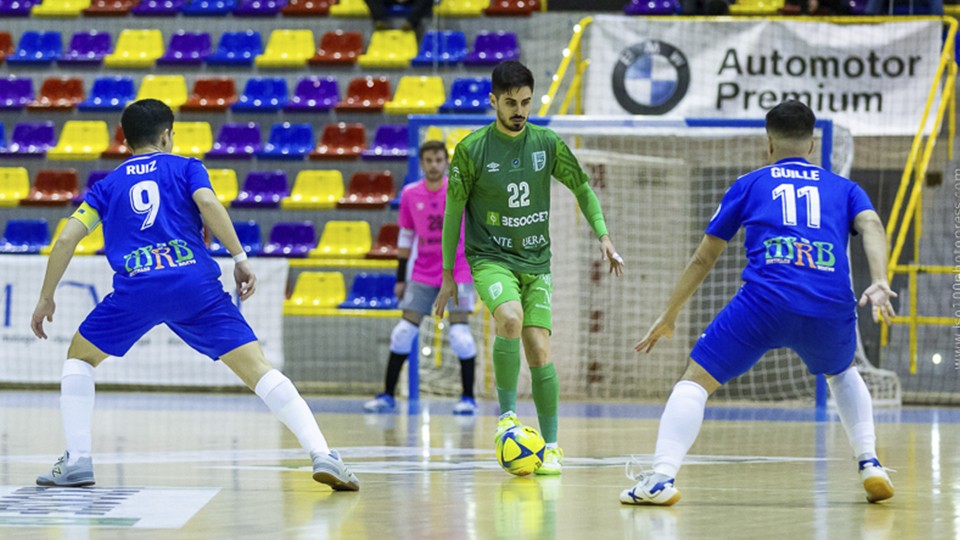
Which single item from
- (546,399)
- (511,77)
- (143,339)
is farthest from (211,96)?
(546,399)

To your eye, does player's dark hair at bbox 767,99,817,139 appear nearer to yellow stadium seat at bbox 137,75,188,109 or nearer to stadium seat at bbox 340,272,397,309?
stadium seat at bbox 340,272,397,309

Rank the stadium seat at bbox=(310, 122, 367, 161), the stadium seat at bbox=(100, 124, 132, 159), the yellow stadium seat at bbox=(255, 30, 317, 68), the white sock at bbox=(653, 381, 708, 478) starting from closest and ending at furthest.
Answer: the white sock at bbox=(653, 381, 708, 478) < the stadium seat at bbox=(310, 122, 367, 161) < the stadium seat at bbox=(100, 124, 132, 159) < the yellow stadium seat at bbox=(255, 30, 317, 68)

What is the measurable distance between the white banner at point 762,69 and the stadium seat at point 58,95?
6.73 meters

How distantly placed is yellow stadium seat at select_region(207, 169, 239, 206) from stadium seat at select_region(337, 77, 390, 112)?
1.52 m

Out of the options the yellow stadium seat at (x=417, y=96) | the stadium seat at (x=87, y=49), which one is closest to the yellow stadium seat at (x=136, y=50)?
the stadium seat at (x=87, y=49)

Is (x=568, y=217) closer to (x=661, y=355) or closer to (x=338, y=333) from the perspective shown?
(x=661, y=355)

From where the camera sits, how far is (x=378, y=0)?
17.6 metres

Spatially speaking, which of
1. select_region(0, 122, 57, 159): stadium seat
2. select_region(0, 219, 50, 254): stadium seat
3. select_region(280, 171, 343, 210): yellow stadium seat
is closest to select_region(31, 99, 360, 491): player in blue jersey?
select_region(280, 171, 343, 210): yellow stadium seat

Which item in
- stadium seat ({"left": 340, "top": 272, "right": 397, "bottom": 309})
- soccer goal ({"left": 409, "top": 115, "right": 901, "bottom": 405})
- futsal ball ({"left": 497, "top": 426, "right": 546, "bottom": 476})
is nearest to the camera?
futsal ball ({"left": 497, "top": 426, "right": 546, "bottom": 476})

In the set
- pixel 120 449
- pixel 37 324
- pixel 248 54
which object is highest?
pixel 248 54

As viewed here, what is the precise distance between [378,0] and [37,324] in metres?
11.9

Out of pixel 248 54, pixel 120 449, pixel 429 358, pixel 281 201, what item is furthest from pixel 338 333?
pixel 120 449

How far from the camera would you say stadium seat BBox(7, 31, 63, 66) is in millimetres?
18188

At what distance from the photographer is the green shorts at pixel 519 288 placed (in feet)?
23.3
